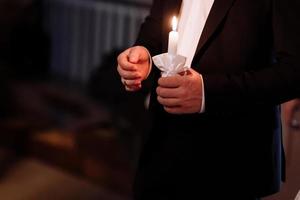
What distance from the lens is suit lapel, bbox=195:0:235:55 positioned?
845 mm

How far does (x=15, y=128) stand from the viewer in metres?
2.70

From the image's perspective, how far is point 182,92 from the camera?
785 mm

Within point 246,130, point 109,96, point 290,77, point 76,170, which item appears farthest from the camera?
point 109,96

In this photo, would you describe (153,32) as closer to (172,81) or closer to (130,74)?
(130,74)

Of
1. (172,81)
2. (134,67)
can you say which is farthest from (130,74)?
(172,81)

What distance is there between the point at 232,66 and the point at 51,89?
267 centimetres

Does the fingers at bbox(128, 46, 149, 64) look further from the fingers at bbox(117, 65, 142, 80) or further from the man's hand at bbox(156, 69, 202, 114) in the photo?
the man's hand at bbox(156, 69, 202, 114)

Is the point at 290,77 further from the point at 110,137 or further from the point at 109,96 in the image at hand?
the point at 109,96

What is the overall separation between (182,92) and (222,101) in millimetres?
80

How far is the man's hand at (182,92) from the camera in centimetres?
78

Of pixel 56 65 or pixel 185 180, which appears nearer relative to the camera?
pixel 185 180

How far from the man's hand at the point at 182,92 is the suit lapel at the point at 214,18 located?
0.08 metres

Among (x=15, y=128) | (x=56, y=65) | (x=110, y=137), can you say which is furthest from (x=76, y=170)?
(x=56, y=65)

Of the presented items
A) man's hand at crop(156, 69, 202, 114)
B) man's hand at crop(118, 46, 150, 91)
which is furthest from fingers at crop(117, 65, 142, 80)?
man's hand at crop(156, 69, 202, 114)
